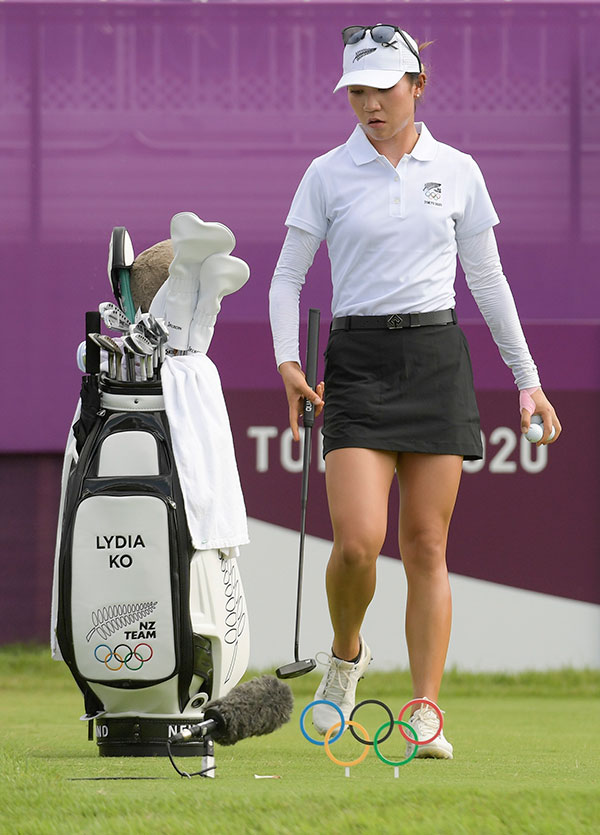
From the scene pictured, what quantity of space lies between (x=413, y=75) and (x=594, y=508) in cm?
305

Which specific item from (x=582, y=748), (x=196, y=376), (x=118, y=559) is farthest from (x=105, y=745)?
(x=582, y=748)

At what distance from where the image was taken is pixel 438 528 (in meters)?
3.41

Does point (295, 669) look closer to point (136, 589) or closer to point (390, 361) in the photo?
point (136, 589)

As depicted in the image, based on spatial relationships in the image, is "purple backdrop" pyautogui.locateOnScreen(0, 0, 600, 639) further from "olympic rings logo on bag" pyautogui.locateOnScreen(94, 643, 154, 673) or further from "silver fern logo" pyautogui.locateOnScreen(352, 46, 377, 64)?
"olympic rings logo on bag" pyautogui.locateOnScreen(94, 643, 154, 673)

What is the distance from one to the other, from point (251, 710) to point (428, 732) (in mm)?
551

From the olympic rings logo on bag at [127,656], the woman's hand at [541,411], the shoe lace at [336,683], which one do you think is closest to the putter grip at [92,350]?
the olympic rings logo on bag at [127,656]

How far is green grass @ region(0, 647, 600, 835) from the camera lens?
7.32ft

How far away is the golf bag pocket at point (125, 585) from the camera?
3203 millimetres

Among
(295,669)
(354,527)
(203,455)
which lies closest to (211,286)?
(203,455)

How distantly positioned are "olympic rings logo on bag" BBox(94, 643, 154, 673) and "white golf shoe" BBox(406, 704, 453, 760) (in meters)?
0.60

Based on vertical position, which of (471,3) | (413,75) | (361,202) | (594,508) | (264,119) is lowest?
(594,508)

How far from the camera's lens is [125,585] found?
3.21m

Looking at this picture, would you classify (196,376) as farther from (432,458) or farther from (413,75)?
(413,75)

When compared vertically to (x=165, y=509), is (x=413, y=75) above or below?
above
